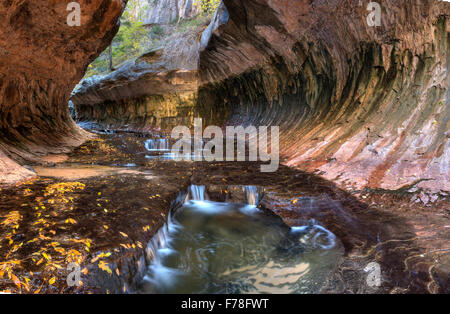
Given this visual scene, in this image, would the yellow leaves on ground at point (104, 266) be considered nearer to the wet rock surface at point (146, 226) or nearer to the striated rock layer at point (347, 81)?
the wet rock surface at point (146, 226)

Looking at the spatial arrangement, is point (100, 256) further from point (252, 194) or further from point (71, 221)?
point (252, 194)

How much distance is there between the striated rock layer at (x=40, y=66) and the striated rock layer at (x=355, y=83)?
5.13m

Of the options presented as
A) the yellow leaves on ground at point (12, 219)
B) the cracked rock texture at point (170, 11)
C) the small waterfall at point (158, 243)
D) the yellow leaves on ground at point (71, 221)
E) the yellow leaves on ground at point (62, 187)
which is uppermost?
the cracked rock texture at point (170, 11)

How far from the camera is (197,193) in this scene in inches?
234

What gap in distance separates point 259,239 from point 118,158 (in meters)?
6.37

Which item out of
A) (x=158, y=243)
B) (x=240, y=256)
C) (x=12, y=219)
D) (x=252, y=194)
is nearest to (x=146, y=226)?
(x=158, y=243)

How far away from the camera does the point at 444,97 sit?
555 cm

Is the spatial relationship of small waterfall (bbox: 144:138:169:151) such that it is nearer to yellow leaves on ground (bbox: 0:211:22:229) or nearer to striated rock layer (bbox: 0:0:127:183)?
striated rock layer (bbox: 0:0:127:183)

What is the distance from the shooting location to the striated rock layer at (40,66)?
5.98 metres

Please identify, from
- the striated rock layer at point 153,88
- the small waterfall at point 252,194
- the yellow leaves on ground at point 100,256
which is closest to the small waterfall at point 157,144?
the striated rock layer at point 153,88

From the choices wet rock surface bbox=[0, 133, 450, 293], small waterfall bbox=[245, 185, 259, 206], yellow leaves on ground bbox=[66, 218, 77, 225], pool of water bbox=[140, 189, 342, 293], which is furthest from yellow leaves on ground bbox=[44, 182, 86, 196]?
small waterfall bbox=[245, 185, 259, 206]

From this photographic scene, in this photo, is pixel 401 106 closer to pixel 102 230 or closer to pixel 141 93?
pixel 102 230

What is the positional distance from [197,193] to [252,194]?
125 centimetres

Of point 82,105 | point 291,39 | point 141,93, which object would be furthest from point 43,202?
point 82,105
